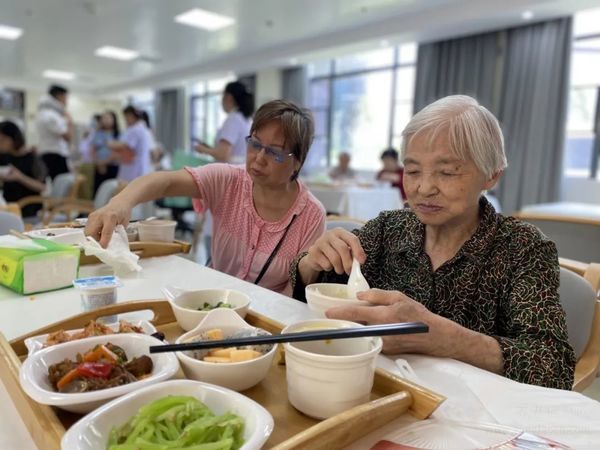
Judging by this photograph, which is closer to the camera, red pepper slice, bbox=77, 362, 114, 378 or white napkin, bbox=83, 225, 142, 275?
red pepper slice, bbox=77, 362, 114, 378

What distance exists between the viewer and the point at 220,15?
6.60 metres

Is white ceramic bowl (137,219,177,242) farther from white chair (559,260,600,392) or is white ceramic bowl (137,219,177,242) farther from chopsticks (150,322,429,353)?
white chair (559,260,600,392)

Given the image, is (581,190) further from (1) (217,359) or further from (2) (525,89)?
(1) (217,359)

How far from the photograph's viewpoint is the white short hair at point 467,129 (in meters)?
1.03

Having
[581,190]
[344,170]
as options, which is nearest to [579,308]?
[344,170]

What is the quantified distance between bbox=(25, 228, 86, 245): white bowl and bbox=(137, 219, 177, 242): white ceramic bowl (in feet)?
0.66

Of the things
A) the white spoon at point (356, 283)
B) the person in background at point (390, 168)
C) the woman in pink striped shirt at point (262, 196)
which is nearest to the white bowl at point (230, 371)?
the white spoon at point (356, 283)

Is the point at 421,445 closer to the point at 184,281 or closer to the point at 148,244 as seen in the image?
the point at 184,281

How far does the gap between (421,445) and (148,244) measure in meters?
1.19

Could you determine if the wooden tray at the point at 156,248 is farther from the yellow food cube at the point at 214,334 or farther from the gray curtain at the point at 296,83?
the gray curtain at the point at 296,83

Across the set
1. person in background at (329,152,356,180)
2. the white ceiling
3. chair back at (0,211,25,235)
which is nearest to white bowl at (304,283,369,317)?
chair back at (0,211,25,235)

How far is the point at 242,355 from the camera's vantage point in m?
0.68

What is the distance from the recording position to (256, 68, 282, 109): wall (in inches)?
380

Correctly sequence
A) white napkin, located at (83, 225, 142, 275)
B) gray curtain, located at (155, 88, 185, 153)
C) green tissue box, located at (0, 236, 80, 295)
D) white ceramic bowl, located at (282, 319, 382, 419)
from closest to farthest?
white ceramic bowl, located at (282, 319, 382, 419) → green tissue box, located at (0, 236, 80, 295) → white napkin, located at (83, 225, 142, 275) → gray curtain, located at (155, 88, 185, 153)
